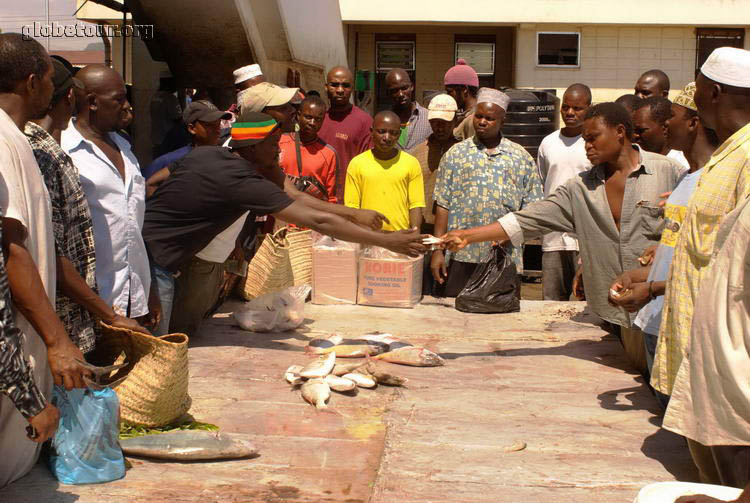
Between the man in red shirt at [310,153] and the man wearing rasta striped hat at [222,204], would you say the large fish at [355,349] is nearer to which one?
the man wearing rasta striped hat at [222,204]

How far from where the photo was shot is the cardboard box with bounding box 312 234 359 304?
25.6 feet

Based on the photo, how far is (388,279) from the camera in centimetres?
773

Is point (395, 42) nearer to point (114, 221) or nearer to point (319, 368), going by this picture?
point (319, 368)

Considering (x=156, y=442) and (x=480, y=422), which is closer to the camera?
(x=156, y=442)

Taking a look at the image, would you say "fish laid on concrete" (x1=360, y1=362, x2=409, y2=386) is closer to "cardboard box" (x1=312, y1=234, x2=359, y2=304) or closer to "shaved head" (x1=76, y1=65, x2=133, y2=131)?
"shaved head" (x1=76, y1=65, x2=133, y2=131)

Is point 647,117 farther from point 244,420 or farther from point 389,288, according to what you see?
point 244,420

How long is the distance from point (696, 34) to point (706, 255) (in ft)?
50.1

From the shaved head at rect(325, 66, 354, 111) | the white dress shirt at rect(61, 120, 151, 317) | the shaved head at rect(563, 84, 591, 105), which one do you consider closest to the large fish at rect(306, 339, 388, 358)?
the white dress shirt at rect(61, 120, 151, 317)

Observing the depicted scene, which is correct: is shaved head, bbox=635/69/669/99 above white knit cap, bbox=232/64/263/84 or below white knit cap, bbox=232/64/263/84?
below

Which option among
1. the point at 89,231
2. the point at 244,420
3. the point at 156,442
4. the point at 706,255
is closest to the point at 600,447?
the point at 706,255

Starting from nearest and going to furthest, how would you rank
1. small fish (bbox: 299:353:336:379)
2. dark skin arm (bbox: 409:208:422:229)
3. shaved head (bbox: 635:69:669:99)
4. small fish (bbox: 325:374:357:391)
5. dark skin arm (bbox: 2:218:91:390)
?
dark skin arm (bbox: 2:218:91:390), small fish (bbox: 325:374:357:391), small fish (bbox: 299:353:336:379), dark skin arm (bbox: 409:208:422:229), shaved head (bbox: 635:69:669:99)

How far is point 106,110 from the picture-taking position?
515 cm

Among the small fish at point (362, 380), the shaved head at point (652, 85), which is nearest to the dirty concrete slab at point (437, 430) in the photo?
the small fish at point (362, 380)

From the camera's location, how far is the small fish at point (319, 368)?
539 centimetres
